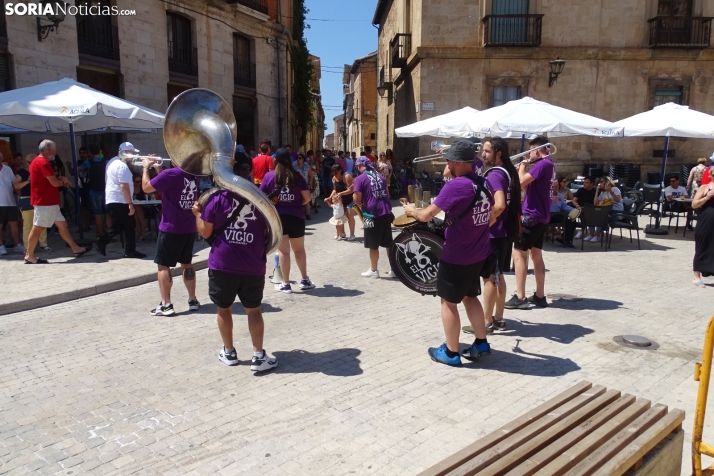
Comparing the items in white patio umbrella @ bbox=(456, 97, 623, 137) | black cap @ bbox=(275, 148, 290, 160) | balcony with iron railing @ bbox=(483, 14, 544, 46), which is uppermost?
balcony with iron railing @ bbox=(483, 14, 544, 46)

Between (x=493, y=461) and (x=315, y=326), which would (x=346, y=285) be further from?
(x=493, y=461)

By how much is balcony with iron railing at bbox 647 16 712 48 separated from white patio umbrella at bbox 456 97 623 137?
39.3ft

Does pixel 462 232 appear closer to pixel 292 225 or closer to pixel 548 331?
pixel 548 331

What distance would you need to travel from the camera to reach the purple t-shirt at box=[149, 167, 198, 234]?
5.45m

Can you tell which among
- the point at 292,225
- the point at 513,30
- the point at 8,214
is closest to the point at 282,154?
the point at 292,225

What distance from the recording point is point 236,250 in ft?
13.7

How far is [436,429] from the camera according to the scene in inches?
139

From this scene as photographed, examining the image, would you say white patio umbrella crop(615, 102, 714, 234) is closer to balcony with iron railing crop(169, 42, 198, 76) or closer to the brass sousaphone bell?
the brass sousaphone bell

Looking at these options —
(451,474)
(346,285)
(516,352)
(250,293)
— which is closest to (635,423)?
(451,474)

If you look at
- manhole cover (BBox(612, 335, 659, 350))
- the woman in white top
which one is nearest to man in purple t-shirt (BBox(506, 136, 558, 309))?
manhole cover (BBox(612, 335, 659, 350))

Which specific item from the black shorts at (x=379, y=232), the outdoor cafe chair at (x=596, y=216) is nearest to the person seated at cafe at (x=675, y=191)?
the outdoor cafe chair at (x=596, y=216)

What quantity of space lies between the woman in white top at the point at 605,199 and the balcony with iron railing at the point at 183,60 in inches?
507

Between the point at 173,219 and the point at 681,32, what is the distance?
21.8 metres

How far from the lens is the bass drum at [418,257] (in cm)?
547
